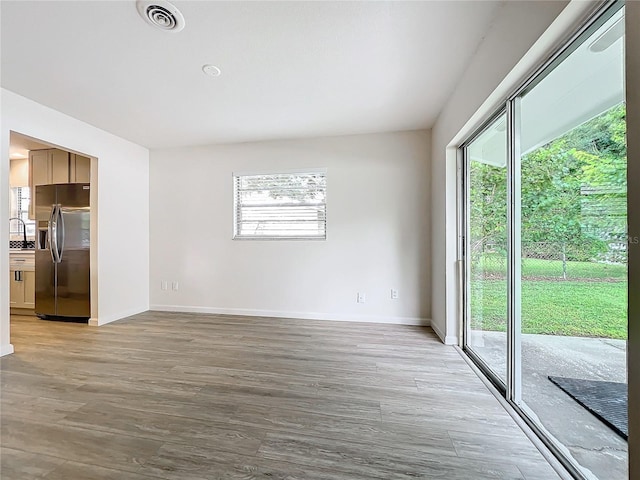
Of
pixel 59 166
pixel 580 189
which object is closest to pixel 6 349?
pixel 59 166

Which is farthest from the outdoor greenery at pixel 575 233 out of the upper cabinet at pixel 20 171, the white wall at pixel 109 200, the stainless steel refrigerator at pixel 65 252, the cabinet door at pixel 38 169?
the upper cabinet at pixel 20 171

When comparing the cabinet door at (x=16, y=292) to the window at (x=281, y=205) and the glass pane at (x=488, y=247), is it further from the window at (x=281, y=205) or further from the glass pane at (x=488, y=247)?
the glass pane at (x=488, y=247)

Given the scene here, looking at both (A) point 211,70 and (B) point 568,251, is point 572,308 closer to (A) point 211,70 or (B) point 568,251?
(B) point 568,251

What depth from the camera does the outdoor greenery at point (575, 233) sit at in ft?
3.52

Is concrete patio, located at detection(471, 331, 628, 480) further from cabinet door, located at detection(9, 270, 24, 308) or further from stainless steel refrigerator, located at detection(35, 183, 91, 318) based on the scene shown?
cabinet door, located at detection(9, 270, 24, 308)

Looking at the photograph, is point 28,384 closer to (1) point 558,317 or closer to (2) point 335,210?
(2) point 335,210

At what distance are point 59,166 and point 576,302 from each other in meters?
5.78

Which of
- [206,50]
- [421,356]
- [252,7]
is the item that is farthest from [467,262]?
[206,50]

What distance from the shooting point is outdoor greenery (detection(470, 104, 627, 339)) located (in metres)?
1.07

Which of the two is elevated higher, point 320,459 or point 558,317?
point 558,317

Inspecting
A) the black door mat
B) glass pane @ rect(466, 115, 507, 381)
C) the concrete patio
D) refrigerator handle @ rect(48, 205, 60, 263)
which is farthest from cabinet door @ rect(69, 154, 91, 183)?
the black door mat

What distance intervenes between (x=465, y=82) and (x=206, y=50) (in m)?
2.09

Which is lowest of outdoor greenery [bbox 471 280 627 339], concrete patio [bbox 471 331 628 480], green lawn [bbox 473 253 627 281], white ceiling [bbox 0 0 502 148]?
concrete patio [bbox 471 331 628 480]

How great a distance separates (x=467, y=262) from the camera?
273 centimetres
